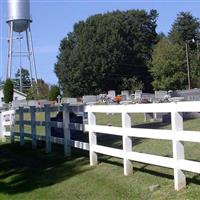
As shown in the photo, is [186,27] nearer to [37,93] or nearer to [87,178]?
[37,93]

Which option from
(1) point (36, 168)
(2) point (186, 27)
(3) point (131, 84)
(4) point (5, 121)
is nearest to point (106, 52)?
(3) point (131, 84)

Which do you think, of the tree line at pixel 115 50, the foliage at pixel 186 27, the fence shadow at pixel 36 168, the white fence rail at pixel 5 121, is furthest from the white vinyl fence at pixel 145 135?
the foliage at pixel 186 27

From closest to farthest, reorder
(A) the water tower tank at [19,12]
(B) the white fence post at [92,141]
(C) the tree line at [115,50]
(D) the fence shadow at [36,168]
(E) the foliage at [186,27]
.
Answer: (D) the fence shadow at [36,168]
(B) the white fence post at [92,141]
(A) the water tower tank at [19,12]
(C) the tree line at [115,50]
(E) the foliage at [186,27]

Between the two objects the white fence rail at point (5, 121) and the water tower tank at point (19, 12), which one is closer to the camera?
the white fence rail at point (5, 121)

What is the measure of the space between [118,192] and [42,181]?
8.61 feet

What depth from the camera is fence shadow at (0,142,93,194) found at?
11377 mm

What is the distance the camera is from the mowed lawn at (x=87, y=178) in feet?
29.8

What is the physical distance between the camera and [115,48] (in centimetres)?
10400

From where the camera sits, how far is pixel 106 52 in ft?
334

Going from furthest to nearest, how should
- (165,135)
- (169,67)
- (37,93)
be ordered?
(37,93)
(169,67)
(165,135)

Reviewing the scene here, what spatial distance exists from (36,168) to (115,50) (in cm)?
9115

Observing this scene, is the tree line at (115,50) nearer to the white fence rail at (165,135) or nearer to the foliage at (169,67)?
the foliage at (169,67)

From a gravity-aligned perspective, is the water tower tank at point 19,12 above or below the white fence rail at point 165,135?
above

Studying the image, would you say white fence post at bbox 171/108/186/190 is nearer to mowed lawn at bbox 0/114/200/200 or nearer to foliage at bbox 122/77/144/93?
mowed lawn at bbox 0/114/200/200
